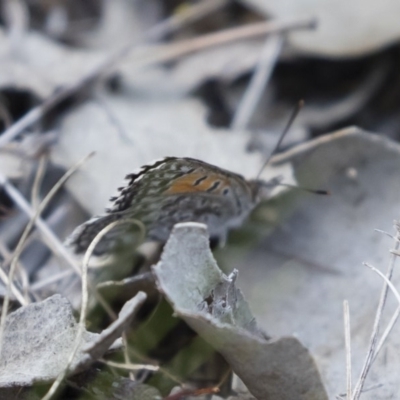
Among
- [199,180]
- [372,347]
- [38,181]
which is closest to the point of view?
[372,347]

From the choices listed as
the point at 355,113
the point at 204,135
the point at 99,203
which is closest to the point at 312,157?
the point at 204,135

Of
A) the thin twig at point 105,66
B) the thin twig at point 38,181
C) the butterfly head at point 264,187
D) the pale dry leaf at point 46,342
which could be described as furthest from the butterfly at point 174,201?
the thin twig at point 105,66

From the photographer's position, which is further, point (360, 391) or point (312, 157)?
point (312, 157)

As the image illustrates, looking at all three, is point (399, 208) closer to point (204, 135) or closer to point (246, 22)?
point (204, 135)

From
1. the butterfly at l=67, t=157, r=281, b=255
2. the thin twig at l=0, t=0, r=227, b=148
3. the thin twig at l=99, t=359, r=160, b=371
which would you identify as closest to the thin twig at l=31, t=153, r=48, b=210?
the thin twig at l=0, t=0, r=227, b=148

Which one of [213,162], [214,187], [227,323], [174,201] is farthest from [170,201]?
[213,162]

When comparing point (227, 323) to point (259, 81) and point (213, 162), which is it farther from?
point (259, 81)
